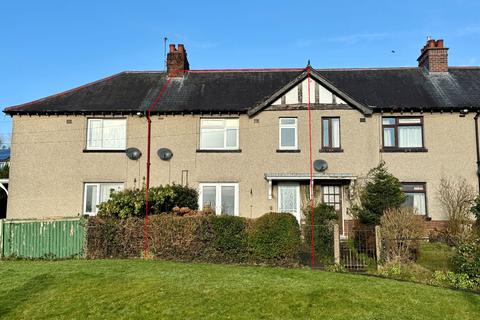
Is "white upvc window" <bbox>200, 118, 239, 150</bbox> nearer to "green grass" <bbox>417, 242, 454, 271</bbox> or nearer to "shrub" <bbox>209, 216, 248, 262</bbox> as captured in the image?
"shrub" <bbox>209, 216, 248, 262</bbox>

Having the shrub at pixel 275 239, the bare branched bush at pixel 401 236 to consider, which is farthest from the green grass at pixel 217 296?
the bare branched bush at pixel 401 236

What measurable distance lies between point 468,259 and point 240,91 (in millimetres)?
13569

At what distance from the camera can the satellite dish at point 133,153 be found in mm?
20359

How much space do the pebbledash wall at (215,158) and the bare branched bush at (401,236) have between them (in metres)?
5.77

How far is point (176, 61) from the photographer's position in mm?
24094

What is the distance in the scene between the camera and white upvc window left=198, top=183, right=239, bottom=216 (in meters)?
20.0

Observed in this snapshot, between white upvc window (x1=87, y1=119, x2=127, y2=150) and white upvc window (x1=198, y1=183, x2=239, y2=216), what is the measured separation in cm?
436

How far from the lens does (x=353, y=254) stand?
13516 mm

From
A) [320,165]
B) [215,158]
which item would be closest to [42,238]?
[215,158]

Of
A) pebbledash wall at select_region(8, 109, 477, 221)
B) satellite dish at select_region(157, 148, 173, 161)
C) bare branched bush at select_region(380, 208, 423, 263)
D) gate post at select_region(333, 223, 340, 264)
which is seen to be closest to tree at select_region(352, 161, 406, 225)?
pebbledash wall at select_region(8, 109, 477, 221)

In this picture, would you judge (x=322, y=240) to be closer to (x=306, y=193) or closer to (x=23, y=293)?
(x=306, y=193)

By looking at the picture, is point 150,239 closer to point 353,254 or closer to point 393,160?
point 353,254

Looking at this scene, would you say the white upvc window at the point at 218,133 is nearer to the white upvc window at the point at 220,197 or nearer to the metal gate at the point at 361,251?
the white upvc window at the point at 220,197

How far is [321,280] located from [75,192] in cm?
1331
